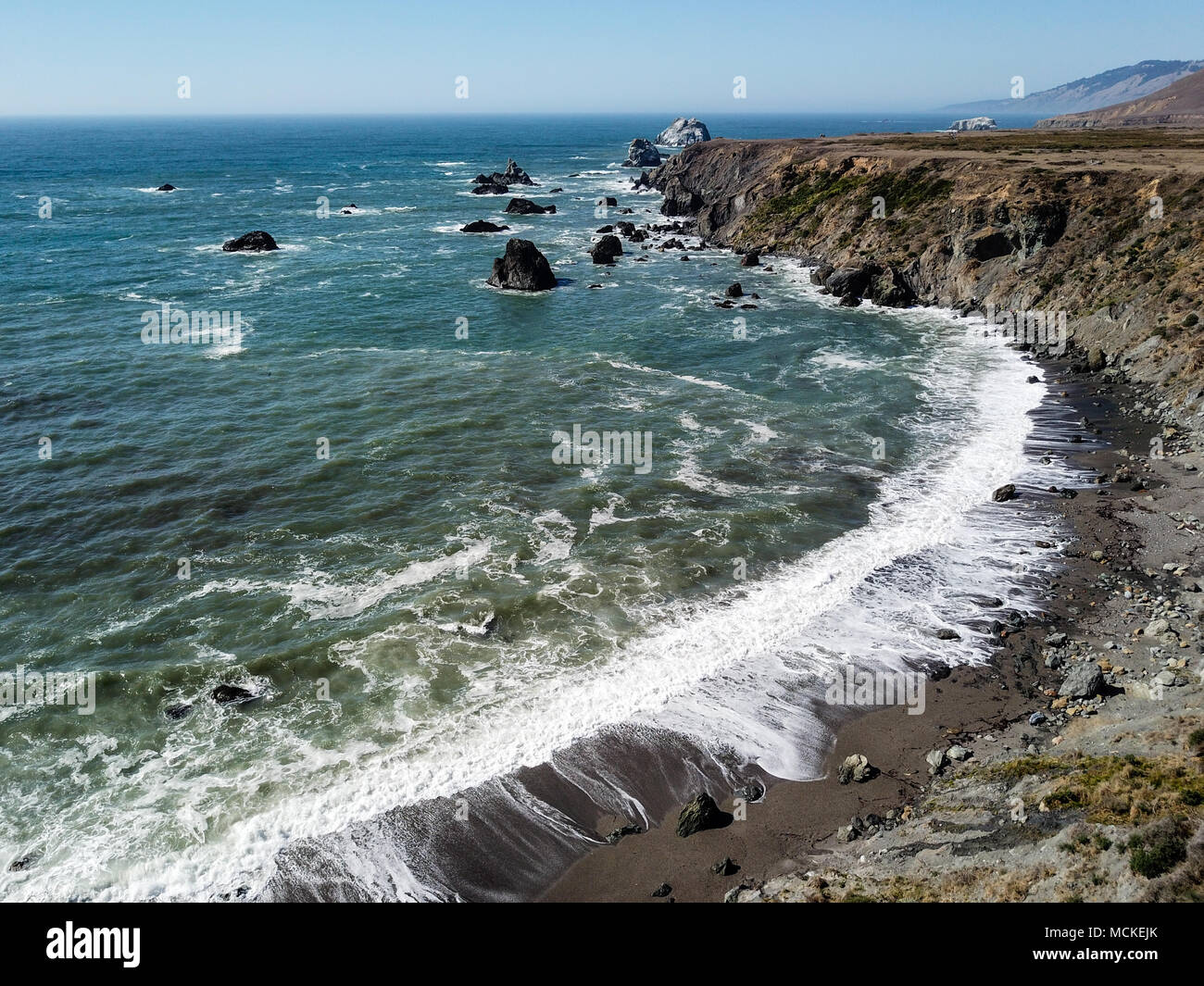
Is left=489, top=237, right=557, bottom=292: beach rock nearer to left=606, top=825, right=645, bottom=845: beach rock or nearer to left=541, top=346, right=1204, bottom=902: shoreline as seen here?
left=541, top=346, right=1204, bottom=902: shoreline

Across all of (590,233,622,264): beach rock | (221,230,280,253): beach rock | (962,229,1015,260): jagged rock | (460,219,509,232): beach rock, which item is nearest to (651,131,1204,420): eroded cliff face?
(962,229,1015,260): jagged rock

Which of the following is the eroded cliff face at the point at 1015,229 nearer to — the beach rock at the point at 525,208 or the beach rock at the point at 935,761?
the beach rock at the point at 525,208

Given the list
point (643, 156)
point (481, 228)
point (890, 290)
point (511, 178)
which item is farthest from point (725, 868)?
point (643, 156)

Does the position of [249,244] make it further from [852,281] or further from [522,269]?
[852,281]

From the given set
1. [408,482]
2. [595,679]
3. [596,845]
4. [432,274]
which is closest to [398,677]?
[595,679]

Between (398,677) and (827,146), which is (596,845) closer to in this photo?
(398,677)
